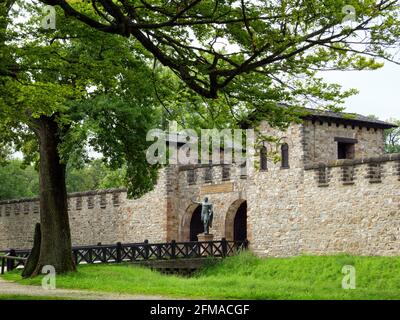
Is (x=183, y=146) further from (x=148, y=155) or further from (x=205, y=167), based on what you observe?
(x=148, y=155)

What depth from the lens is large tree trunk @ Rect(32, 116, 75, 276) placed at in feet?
75.2

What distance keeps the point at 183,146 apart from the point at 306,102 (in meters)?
22.0

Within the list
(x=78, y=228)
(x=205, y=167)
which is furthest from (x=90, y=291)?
(x=78, y=228)

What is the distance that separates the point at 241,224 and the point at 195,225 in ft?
7.99

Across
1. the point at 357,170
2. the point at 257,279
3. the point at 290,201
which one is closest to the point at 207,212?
the point at 290,201

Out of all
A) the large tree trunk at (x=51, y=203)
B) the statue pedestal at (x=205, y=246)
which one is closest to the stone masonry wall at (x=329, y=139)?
the statue pedestal at (x=205, y=246)

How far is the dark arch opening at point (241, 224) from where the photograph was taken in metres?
35.6

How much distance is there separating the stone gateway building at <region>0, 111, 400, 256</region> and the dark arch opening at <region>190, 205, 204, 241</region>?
0.05 meters

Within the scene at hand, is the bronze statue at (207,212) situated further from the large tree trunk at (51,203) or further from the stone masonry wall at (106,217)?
the large tree trunk at (51,203)

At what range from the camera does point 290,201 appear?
30.5 meters

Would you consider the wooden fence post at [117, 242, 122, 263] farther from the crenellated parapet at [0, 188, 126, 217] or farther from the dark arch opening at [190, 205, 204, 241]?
the crenellated parapet at [0, 188, 126, 217]

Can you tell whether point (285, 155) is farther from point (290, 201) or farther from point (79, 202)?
point (79, 202)

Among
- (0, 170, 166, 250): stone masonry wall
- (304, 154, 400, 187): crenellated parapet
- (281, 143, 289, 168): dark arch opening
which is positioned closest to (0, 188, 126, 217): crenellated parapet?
(0, 170, 166, 250): stone masonry wall
